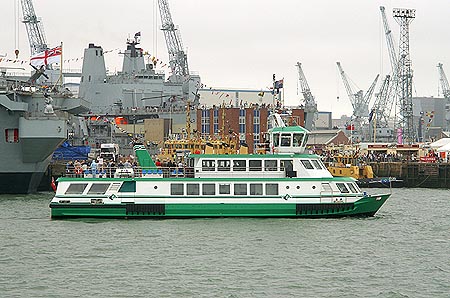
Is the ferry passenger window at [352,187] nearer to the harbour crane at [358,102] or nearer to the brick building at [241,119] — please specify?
the brick building at [241,119]

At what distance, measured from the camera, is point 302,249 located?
1185 inches

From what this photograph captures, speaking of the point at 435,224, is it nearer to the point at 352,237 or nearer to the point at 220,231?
the point at 352,237

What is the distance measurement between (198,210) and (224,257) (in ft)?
28.5

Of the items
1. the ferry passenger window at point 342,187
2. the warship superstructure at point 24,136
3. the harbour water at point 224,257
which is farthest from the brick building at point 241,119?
the ferry passenger window at point 342,187

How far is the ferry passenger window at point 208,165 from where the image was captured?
1496 inches

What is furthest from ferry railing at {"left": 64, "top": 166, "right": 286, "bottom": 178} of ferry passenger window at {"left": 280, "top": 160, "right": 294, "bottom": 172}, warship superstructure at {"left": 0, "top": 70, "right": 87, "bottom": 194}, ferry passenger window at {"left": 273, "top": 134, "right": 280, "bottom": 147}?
warship superstructure at {"left": 0, "top": 70, "right": 87, "bottom": 194}

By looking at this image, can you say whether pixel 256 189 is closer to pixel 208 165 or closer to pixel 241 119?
pixel 208 165

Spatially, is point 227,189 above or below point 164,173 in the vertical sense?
below

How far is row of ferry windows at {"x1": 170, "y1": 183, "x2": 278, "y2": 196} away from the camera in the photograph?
37.1m

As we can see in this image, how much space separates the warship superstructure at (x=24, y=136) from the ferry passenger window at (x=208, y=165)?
16481mm

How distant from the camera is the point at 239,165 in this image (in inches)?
1500

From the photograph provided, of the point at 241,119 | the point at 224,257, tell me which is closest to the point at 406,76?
the point at 241,119

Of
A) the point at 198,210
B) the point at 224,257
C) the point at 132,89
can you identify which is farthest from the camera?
the point at 132,89

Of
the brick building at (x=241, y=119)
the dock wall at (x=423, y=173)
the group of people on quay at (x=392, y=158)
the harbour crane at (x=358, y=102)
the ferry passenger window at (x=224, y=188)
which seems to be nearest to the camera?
the ferry passenger window at (x=224, y=188)
